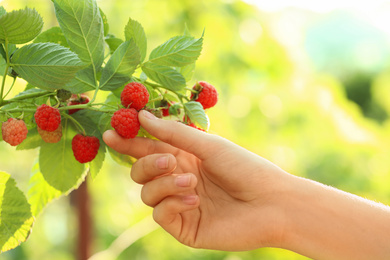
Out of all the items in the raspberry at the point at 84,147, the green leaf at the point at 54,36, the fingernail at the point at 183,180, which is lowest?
the fingernail at the point at 183,180

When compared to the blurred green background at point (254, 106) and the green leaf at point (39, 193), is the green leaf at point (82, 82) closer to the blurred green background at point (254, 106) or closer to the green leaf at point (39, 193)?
the green leaf at point (39, 193)

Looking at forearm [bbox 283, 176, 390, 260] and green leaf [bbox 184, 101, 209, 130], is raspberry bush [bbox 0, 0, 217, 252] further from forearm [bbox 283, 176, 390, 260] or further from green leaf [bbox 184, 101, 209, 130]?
forearm [bbox 283, 176, 390, 260]

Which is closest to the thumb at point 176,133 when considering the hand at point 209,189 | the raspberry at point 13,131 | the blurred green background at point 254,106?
the hand at point 209,189

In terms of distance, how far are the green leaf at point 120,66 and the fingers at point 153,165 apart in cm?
13

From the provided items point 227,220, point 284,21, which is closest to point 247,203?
point 227,220

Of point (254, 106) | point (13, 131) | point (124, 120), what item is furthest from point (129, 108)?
point (254, 106)

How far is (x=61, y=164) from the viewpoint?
0.54 metres

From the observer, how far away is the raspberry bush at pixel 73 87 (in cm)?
42

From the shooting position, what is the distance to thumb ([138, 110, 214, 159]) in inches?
19.7

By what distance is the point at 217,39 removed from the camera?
2256 mm

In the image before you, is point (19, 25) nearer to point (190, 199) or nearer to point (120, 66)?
point (120, 66)

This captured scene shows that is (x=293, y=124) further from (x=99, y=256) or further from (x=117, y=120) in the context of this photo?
(x=117, y=120)

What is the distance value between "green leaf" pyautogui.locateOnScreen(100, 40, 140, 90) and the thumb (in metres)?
0.04

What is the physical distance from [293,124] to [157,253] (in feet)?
3.51
